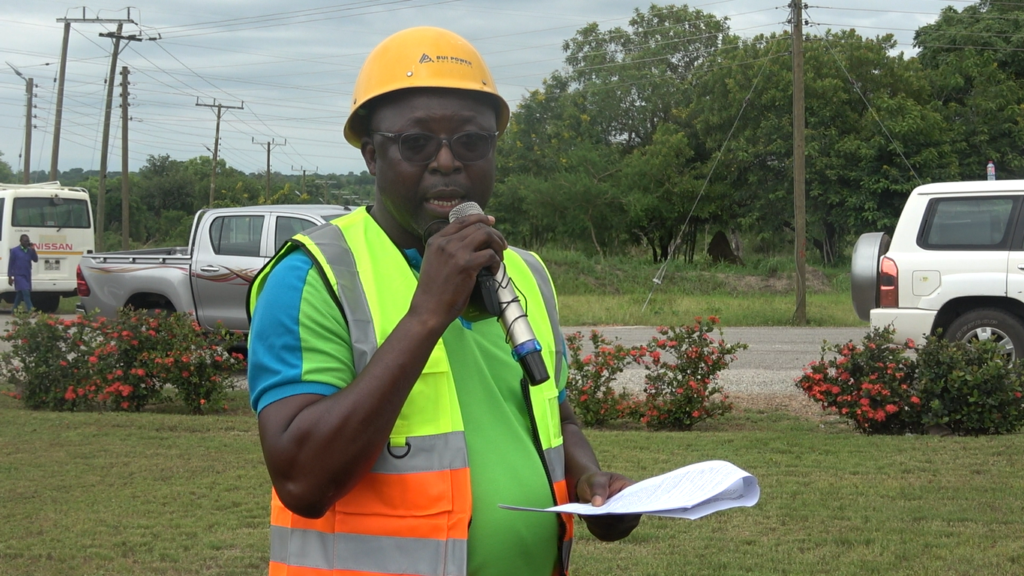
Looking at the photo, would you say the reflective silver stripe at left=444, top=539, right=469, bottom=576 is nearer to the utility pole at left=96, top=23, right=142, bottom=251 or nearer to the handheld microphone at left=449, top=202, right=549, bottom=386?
the handheld microphone at left=449, top=202, right=549, bottom=386

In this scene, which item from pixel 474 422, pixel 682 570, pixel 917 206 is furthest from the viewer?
pixel 917 206

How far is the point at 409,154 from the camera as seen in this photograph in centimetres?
201

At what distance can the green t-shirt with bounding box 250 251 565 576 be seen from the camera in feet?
5.86

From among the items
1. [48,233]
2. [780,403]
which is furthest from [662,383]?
[48,233]

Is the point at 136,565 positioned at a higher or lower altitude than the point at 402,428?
lower

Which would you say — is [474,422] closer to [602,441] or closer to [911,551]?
[911,551]

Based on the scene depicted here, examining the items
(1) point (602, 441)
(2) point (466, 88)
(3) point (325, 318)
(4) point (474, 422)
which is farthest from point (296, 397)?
(1) point (602, 441)

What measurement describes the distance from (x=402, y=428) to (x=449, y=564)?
246mm

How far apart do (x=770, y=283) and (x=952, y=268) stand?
2254 centimetres

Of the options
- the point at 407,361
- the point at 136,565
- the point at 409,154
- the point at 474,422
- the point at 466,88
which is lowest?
the point at 136,565

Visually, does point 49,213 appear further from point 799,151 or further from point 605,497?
point 605,497

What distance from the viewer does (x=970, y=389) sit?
26.3ft

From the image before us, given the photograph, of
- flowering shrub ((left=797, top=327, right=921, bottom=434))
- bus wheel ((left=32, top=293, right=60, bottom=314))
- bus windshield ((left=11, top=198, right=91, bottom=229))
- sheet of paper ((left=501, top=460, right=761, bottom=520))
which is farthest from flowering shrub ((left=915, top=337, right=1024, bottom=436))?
bus windshield ((left=11, top=198, right=91, bottom=229))

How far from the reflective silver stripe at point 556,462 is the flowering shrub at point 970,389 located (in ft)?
21.7
